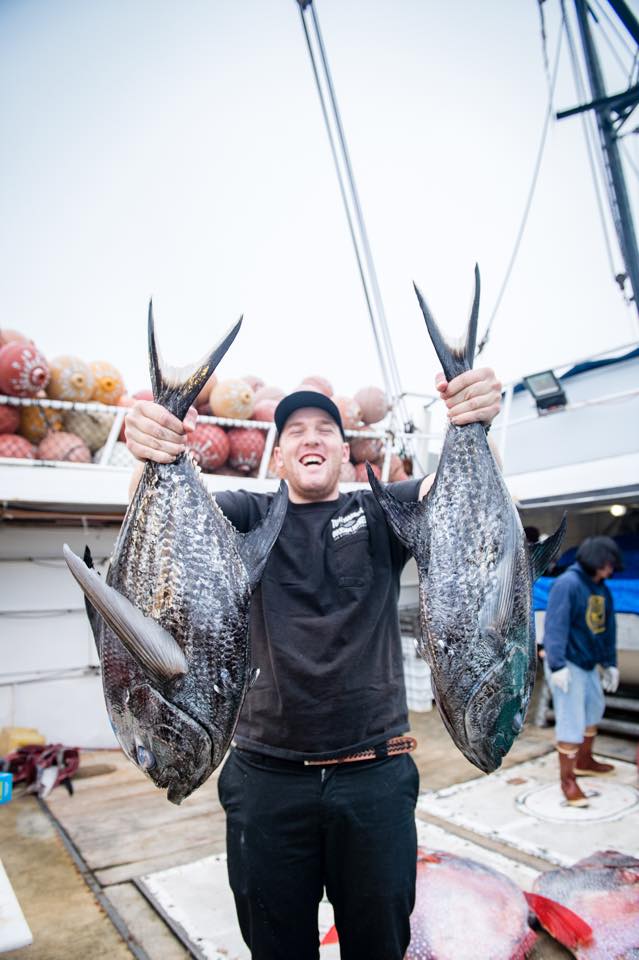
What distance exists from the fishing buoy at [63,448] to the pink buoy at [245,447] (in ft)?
4.88

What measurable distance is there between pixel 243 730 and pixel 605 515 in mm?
Result: 8392

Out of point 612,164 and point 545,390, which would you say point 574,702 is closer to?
point 545,390

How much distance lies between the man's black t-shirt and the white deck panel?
2900mm

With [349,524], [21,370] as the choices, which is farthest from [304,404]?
[21,370]

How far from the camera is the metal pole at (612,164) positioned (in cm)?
863

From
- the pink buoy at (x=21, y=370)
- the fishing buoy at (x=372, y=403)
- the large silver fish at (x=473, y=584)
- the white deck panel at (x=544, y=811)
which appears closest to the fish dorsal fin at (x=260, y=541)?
the large silver fish at (x=473, y=584)

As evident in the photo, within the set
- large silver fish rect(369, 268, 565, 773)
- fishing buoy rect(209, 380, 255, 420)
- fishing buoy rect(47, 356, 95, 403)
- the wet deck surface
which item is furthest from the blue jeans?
fishing buoy rect(47, 356, 95, 403)

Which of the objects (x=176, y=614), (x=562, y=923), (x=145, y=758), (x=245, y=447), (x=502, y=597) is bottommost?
(x=562, y=923)

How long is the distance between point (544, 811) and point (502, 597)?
395 cm

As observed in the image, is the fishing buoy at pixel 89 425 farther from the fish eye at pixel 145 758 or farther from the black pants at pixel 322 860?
the fish eye at pixel 145 758

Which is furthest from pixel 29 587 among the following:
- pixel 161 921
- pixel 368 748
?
pixel 368 748

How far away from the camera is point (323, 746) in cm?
176

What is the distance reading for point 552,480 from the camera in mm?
6383

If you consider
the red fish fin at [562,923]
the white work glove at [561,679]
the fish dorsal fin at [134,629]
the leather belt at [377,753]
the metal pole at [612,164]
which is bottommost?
the red fish fin at [562,923]
